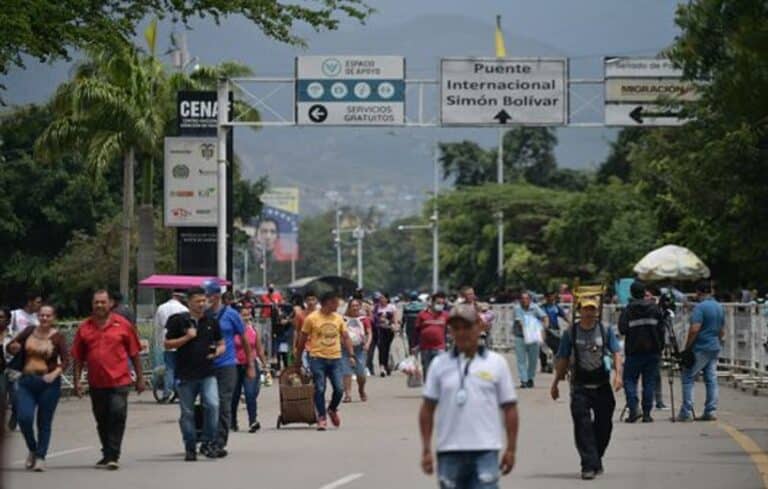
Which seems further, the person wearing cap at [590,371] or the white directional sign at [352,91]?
the white directional sign at [352,91]

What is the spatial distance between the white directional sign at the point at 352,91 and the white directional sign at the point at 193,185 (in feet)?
7.33

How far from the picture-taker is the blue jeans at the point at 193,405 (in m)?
17.9

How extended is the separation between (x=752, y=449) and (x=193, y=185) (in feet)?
68.3

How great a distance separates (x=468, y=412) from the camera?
1020cm

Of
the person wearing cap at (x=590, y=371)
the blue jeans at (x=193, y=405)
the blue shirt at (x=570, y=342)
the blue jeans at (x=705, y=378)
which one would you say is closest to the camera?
the person wearing cap at (x=590, y=371)

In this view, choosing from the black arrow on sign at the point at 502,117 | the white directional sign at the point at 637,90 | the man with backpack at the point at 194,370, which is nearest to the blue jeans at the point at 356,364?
the man with backpack at the point at 194,370

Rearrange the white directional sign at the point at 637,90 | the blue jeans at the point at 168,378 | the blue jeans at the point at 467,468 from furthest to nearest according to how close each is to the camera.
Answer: the white directional sign at the point at 637,90, the blue jeans at the point at 168,378, the blue jeans at the point at 467,468

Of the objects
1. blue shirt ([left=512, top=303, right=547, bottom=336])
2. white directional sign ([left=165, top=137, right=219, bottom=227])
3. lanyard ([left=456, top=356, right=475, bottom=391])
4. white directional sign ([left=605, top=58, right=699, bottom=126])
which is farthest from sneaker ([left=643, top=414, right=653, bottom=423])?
white directional sign ([left=165, top=137, right=219, bottom=227])

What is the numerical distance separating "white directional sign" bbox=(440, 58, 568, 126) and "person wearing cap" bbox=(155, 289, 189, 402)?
9.92 meters

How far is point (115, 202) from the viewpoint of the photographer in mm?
61500

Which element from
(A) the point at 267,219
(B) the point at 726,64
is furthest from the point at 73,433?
(A) the point at 267,219

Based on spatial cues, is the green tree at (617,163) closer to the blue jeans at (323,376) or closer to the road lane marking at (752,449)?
the road lane marking at (752,449)

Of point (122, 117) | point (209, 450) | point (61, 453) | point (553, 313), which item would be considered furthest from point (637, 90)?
point (209, 450)

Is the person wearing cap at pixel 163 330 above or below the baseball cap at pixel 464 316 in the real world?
below
